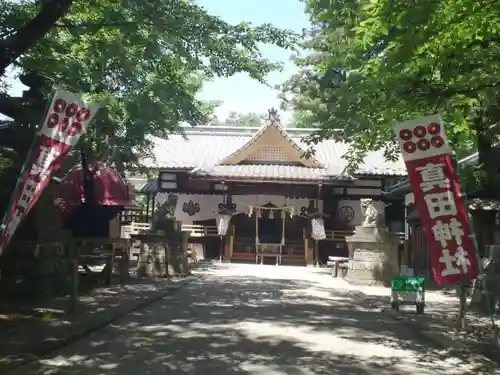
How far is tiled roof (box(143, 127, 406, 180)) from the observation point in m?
26.4

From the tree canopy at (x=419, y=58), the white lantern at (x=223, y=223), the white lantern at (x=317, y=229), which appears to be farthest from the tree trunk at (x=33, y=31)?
the white lantern at (x=317, y=229)

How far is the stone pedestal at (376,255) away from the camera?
16594 millimetres

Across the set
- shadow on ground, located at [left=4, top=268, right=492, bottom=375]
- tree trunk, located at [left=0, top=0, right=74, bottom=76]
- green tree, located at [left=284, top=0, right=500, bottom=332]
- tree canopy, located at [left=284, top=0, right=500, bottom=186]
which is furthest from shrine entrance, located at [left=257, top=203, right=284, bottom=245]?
tree trunk, located at [left=0, top=0, right=74, bottom=76]

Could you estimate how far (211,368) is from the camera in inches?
251

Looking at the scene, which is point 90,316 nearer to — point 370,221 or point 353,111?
point 353,111

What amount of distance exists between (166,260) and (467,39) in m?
12.2

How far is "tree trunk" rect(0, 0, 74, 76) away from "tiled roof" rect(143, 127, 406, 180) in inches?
568

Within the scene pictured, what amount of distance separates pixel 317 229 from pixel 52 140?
61.1 ft

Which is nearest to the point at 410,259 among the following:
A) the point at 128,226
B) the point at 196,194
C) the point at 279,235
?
the point at 279,235

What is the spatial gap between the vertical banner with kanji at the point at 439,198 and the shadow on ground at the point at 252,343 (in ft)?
4.17

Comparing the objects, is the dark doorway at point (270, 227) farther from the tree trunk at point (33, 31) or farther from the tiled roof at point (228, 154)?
the tree trunk at point (33, 31)

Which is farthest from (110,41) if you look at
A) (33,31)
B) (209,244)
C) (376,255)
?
(209,244)

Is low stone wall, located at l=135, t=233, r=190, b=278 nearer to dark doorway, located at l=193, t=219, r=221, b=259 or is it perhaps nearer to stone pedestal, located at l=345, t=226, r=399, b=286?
stone pedestal, located at l=345, t=226, r=399, b=286

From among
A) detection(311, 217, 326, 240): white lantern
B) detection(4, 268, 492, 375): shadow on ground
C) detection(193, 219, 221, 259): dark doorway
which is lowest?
detection(4, 268, 492, 375): shadow on ground
